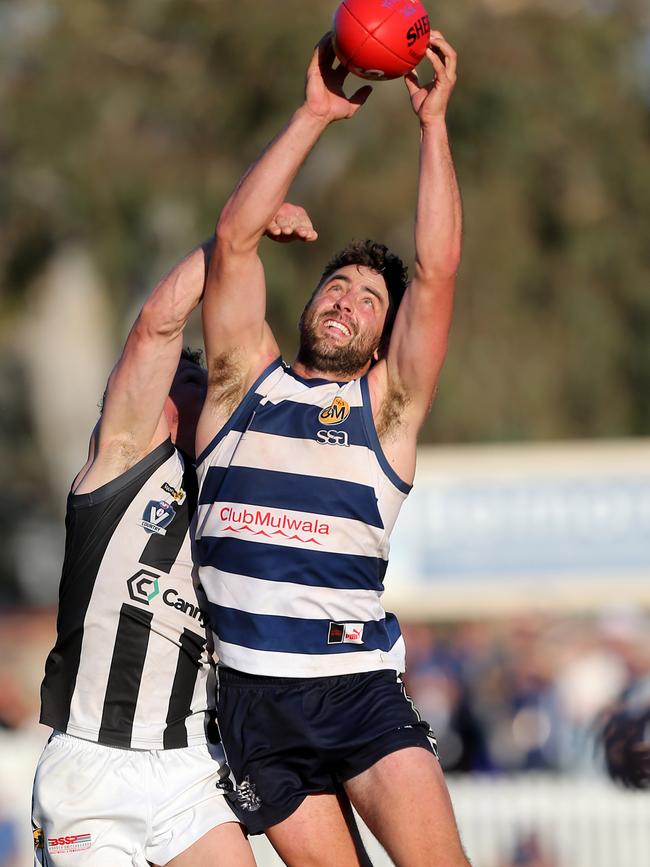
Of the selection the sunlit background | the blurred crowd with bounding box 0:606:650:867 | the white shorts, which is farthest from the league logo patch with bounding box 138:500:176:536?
the sunlit background

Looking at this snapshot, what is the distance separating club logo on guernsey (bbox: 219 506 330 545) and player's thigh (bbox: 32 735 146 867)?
103cm

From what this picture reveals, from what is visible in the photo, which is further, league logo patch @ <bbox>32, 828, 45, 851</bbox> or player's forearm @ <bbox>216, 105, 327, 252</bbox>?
league logo patch @ <bbox>32, 828, 45, 851</bbox>

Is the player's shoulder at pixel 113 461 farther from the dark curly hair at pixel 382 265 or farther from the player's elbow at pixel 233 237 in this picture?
the dark curly hair at pixel 382 265

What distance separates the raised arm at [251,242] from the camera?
4785 mm

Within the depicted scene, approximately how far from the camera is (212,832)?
4883mm

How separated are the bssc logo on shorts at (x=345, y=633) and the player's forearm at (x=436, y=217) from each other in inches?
49.0

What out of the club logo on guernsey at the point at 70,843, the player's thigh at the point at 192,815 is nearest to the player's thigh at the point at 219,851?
the player's thigh at the point at 192,815

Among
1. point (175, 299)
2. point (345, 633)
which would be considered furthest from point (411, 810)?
point (175, 299)

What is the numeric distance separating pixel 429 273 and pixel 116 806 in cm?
220

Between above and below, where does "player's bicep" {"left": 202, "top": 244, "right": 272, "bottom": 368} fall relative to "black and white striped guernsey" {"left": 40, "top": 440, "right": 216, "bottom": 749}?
above

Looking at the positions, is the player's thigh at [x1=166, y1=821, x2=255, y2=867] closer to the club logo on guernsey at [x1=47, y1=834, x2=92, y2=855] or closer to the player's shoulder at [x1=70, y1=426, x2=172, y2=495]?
the club logo on guernsey at [x1=47, y1=834, x2=92, y2=855]

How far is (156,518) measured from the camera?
16.6ft

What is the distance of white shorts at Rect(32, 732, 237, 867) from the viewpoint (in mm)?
4879

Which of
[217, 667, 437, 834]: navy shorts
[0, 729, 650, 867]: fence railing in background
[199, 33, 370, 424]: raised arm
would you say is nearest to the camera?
[217, 667, 437, 834]: navy shorts
